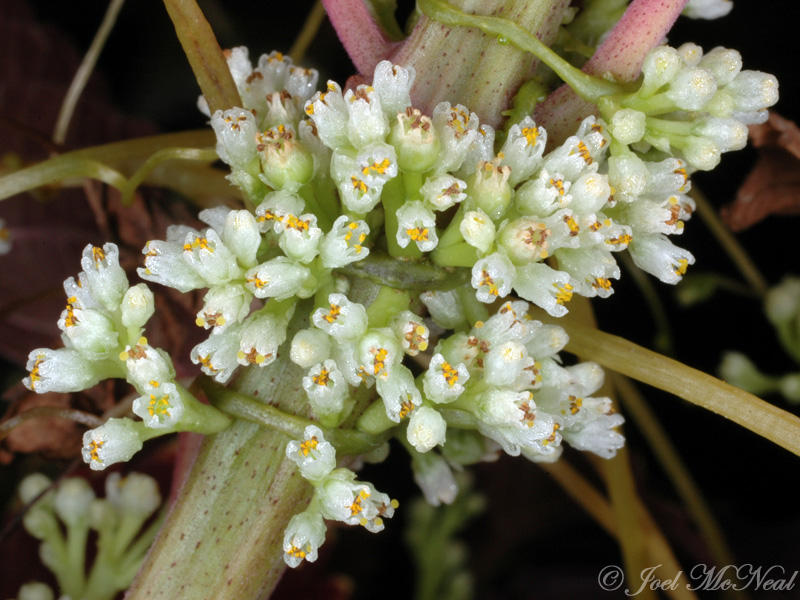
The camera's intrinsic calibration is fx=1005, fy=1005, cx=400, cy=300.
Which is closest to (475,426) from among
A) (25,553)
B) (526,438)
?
(526,438)

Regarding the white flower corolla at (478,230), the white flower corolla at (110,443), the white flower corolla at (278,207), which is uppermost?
the white flower corolla at (478,230)

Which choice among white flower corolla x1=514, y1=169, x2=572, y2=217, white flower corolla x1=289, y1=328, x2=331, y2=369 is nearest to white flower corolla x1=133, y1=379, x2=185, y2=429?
white flower corolla x1=289, y1=328, x2=331, y2=369

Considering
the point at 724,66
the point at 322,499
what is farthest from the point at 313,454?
the point at 724,66

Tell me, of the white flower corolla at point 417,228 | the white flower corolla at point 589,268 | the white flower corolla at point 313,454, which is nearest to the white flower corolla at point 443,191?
the white flower corolla at point 417,228

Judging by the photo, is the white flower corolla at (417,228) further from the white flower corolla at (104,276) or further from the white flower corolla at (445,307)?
the white flower corolla at (104,276)

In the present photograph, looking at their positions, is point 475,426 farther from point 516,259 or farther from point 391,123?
point 391,123

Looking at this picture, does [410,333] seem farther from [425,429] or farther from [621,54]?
[621,54]

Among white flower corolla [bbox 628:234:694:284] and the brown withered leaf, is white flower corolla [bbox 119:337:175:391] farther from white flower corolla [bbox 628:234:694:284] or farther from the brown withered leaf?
the brown withered leaf
